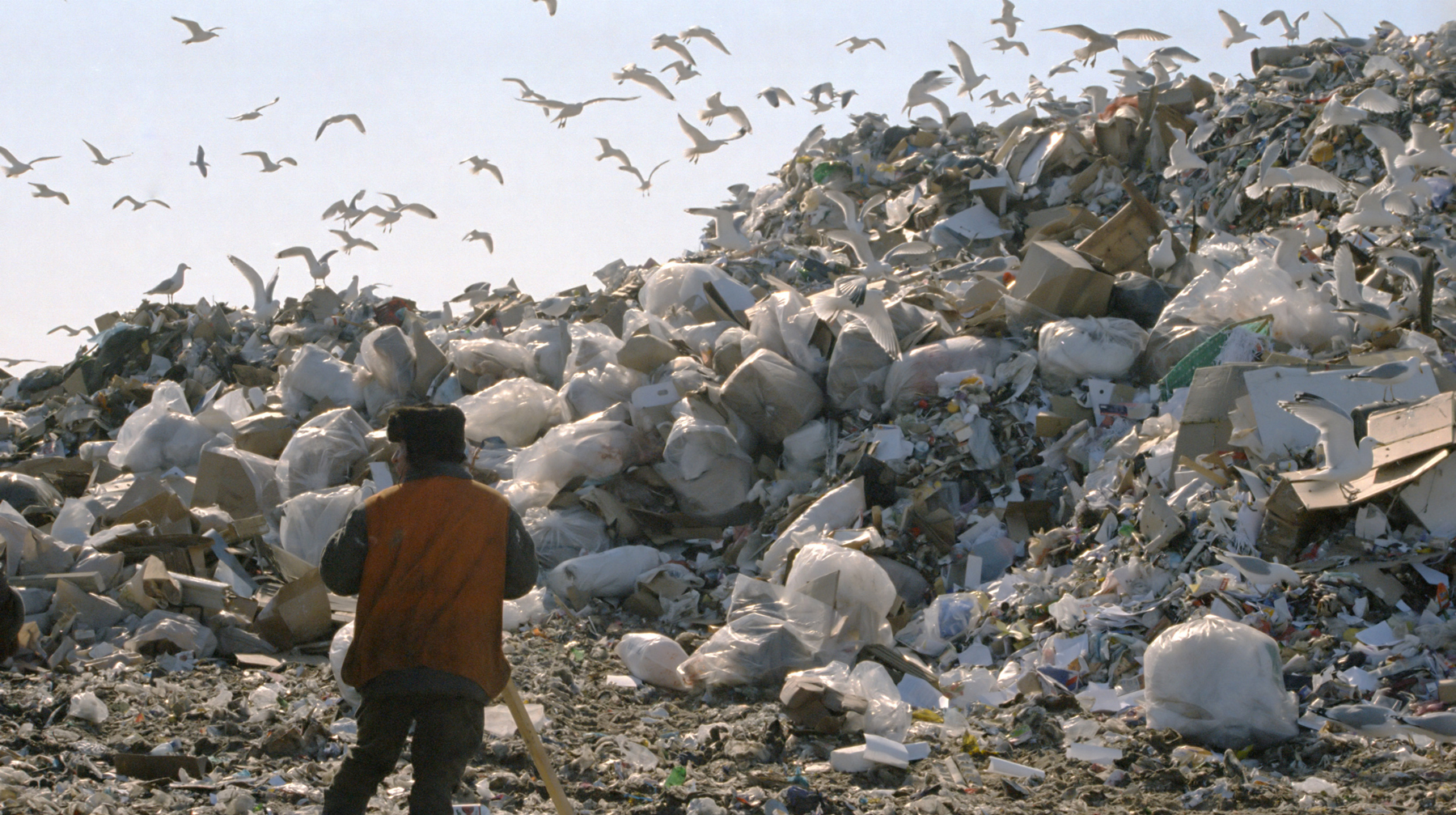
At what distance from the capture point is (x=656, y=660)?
12.4 ft

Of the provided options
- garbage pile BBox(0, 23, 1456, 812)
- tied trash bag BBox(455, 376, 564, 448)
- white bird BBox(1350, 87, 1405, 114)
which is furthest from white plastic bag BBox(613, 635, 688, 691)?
white bird BBox(1350, 87, 1405, 114)

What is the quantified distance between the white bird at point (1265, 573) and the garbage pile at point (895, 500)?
0.6 inches

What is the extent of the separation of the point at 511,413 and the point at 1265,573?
11.6 ft

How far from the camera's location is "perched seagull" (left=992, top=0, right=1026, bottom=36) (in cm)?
810

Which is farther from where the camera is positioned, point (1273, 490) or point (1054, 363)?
point (1054, 363)

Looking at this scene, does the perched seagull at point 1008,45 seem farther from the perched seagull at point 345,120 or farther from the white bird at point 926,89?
the perched seagull at point 345,120

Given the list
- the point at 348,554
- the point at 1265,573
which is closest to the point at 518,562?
the point at 348,554

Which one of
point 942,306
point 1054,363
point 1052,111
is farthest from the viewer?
point 1052,111

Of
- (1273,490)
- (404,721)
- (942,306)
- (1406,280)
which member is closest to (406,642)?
(404,721)

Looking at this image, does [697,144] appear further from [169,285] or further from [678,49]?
[169,285]

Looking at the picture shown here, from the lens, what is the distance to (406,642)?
2051 millimetres

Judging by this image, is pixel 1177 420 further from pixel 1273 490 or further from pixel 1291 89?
pixel 1291 89

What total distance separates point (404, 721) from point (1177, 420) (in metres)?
3.44

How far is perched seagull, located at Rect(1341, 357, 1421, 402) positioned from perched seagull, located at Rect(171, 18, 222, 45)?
638 cm
